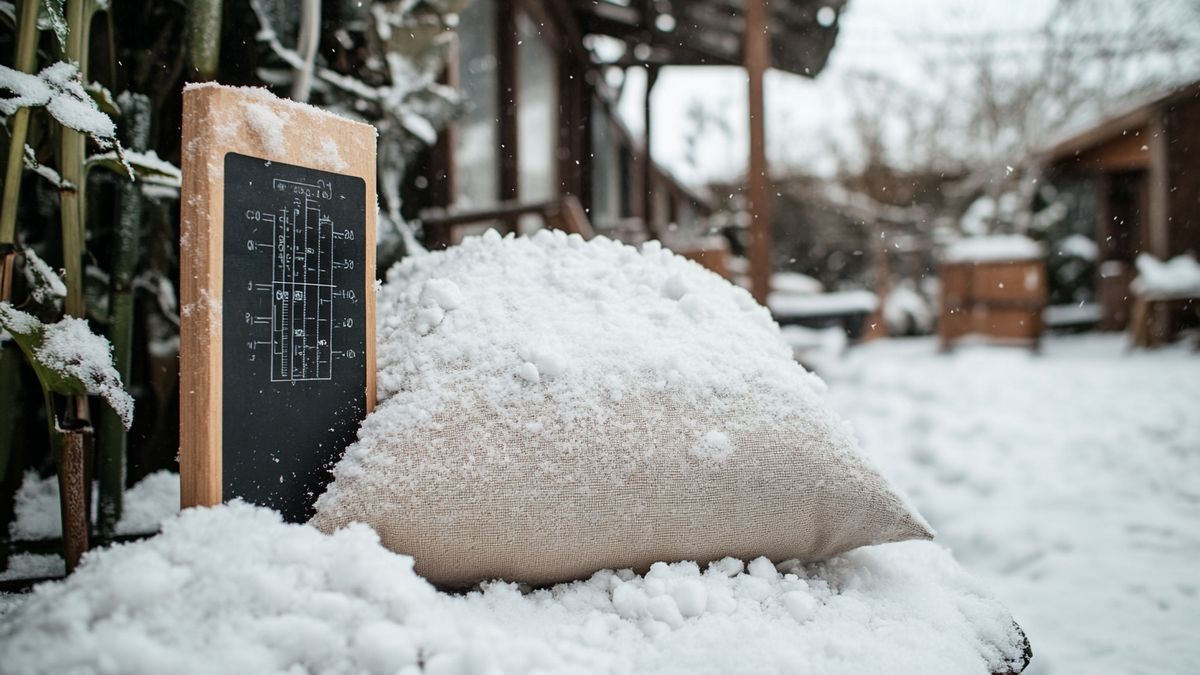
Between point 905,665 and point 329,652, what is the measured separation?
1.77 feet

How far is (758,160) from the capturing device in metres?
2.53

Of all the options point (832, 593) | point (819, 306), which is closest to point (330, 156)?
point (832, 593)

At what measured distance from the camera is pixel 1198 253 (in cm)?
638

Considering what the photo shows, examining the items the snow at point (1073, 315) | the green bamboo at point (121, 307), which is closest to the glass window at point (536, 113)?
the green bamboo at point (121, 307)

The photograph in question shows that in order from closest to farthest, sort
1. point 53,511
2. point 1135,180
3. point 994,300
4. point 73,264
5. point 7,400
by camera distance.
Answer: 1. point 73,264
2. point 7,400
3. point 53,511
4. point 994,300
5. point 1135,180

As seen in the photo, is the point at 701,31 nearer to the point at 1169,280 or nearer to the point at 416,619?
the point at 1169,280

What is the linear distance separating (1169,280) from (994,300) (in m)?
1.27

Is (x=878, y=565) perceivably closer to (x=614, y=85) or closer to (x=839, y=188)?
(x=614, y=85)

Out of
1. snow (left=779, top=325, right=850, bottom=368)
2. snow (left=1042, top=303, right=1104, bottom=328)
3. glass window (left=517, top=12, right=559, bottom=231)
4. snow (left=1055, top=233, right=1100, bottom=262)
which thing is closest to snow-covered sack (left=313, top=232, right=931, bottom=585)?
snow (left=779, top=325, right=850, bottom=368)

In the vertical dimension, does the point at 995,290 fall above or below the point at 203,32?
below

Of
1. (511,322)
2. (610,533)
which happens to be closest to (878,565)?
(610,533)

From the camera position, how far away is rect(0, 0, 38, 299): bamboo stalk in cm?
77

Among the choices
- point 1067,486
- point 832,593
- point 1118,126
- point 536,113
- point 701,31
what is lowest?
point 1067,486

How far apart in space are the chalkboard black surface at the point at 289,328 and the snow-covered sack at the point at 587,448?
1.8 inches
